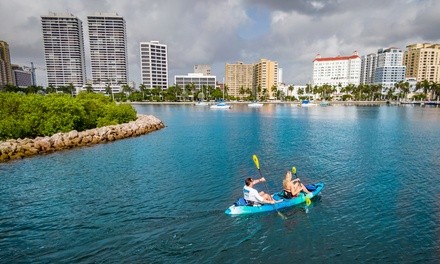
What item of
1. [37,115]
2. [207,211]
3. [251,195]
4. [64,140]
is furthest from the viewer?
[37,115]

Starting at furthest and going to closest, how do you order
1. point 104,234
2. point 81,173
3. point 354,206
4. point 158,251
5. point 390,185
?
point 81,173
point 390,185
point 354,206
point 104,234
point 158,251

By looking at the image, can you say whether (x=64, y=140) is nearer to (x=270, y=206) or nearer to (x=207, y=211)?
(x=207, y=211)

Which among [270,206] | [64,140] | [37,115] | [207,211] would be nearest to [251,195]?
[270,206]

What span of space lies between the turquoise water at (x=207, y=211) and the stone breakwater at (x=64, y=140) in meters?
3.16

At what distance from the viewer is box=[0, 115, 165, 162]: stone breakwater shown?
32009mm

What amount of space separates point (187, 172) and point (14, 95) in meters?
36.9

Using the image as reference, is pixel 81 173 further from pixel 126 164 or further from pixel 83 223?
pixel 83 223

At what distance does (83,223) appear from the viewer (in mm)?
15734

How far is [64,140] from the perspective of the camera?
3828 cm

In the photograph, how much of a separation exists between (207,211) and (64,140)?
30.2 m

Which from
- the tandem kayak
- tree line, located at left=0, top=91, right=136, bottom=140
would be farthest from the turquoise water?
tree line, located at left=0, top=91, right=136, bottom=140

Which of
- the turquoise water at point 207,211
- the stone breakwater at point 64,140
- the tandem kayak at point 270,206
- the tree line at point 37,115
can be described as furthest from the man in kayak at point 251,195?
the tree line at point 37,115

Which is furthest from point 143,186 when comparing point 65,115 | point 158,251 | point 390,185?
point 65,115

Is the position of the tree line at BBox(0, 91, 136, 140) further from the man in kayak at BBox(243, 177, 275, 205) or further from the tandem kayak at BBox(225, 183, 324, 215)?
the man in kayak at BBox(243, 177, 275, 205)
